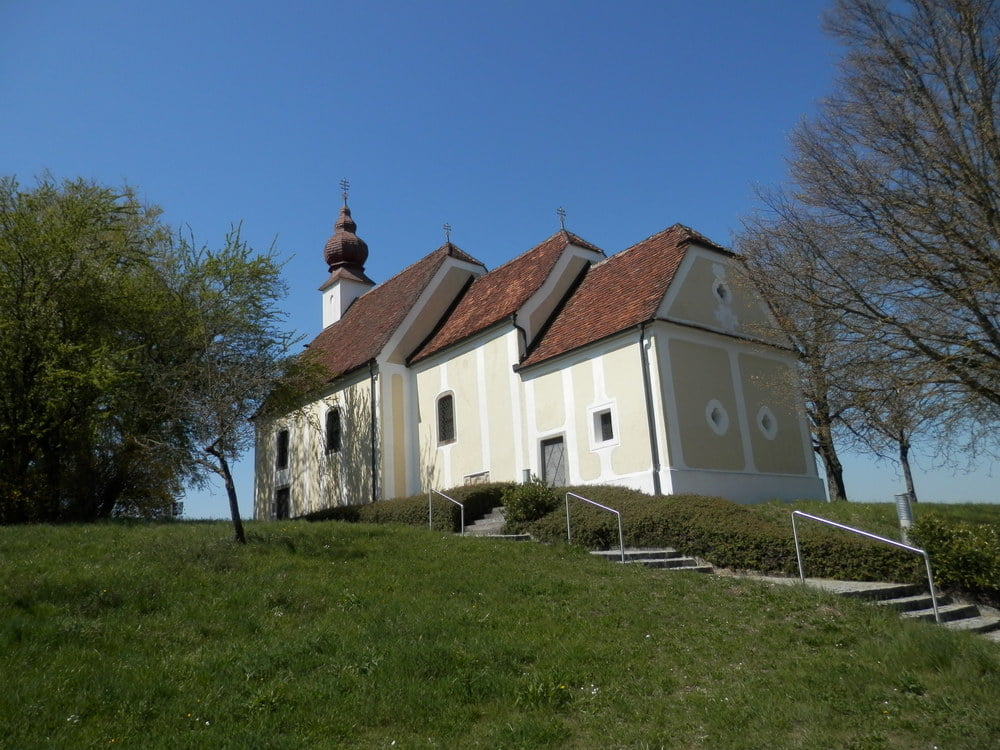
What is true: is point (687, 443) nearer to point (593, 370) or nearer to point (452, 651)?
point (593, 370)

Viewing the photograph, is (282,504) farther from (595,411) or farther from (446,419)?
(595,411)

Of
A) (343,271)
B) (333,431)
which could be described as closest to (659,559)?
(333,431)

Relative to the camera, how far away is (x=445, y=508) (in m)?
18.2

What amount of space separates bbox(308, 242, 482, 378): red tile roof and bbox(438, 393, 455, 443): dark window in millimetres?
2792

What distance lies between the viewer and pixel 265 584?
10.2m

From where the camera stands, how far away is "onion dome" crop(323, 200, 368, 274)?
123 ft

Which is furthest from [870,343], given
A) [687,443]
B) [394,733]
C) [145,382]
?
[145,382]

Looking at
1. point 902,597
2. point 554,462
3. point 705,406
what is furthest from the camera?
point 554,462

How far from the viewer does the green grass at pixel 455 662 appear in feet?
20.1

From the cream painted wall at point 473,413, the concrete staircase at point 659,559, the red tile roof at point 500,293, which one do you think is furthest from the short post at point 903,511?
the red tile roof at point 500,293

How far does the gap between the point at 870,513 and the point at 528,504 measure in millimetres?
7031

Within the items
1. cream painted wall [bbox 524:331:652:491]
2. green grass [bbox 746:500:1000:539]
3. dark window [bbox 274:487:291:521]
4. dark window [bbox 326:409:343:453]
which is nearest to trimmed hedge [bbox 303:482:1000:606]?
green grass [bbox 746:500:1000:539]

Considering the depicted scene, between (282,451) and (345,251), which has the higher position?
(345,251)

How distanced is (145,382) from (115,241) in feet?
12.0
